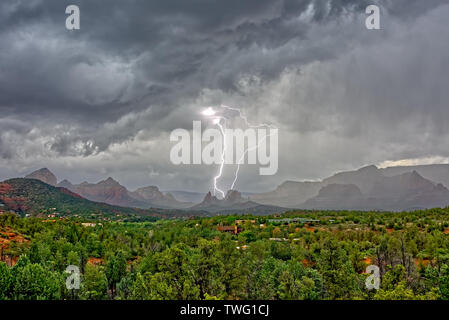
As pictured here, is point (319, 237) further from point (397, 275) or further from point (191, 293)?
point (191, 293)

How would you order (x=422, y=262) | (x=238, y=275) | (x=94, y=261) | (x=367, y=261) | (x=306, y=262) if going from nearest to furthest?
(x=238, y=275)
(x=422, y=262)
(x=367, y=261)
(x=306, y=262)
(x=94, y=261)

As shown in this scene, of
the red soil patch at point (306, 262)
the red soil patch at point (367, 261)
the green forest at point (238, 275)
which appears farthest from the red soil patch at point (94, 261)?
the red soil patch at point (367, 261)

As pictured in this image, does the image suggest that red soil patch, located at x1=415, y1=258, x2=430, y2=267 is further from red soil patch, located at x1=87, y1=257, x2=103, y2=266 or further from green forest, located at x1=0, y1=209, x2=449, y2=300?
red soil patch, located at x1=87, y1=257, x2=103, y2=266

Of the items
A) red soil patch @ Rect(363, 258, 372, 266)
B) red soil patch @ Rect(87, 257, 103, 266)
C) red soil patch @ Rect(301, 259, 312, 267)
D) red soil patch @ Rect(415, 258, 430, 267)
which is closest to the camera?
red soil patch @ Rect(415, 258, 430, 267)

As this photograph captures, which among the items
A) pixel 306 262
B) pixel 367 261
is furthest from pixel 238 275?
pixel 367 261

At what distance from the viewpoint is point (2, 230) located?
8662 centimetres

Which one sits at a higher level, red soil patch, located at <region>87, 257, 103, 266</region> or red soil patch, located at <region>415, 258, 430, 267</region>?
red soil patch, located at <region>415, 258, 430, 267</region>

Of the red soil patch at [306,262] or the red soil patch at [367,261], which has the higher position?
the red soil patch at [367,261]

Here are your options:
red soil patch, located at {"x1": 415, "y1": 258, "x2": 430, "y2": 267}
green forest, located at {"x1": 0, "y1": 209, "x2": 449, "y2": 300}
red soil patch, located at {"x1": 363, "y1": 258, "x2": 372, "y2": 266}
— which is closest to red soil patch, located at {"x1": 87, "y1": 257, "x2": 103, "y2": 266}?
green forest, located at {"x1": 0, "y1": 209, "x2": 449, "y2": 300}

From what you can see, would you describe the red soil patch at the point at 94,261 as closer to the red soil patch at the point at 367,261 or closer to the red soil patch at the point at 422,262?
the red soil patch at the point at 367,261

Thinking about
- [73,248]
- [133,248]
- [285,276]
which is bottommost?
[133,248]

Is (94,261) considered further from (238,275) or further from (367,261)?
(367,261)
